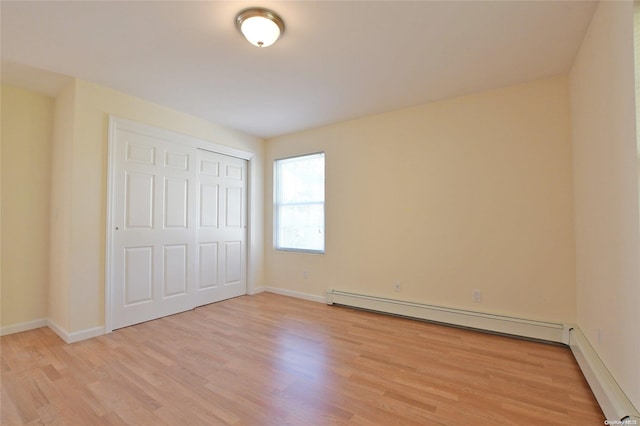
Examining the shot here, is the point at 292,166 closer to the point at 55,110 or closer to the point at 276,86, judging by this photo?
the point at 276,86

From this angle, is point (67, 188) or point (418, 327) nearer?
point (67, 188)

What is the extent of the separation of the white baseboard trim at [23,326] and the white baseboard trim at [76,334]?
28cm

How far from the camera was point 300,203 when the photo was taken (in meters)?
4.41

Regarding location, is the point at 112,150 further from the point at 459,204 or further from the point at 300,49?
the point at 459,204

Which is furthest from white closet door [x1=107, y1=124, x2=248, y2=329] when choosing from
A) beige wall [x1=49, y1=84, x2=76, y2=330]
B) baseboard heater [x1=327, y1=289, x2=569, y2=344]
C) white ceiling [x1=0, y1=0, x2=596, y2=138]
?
baseboard heater [x1=327, y1=289, x2=569, y2=344]

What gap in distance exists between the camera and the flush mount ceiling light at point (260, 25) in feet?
6.15

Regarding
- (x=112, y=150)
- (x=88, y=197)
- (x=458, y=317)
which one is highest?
(x=112, y=150)

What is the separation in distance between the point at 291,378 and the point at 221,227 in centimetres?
265

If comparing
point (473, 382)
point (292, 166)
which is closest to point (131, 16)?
point (292, 166)

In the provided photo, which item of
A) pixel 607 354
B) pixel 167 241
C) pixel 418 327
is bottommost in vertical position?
pixel 418 327

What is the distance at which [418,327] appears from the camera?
3.07 metres

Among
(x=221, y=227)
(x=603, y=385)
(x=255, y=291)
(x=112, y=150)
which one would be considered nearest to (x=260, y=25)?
(x=112, y=150)

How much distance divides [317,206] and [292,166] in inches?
33.7

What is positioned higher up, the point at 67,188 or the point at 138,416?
the point at 67,188
